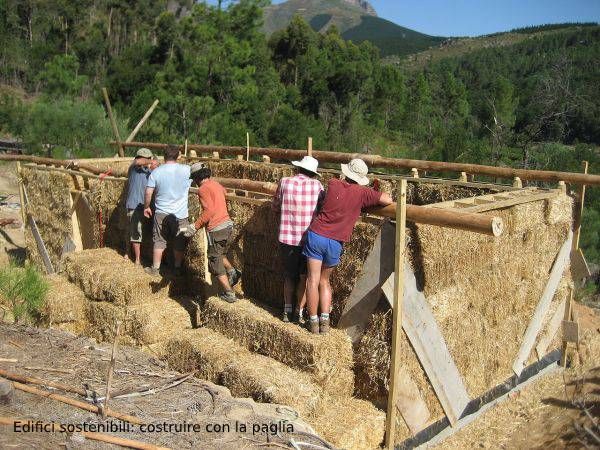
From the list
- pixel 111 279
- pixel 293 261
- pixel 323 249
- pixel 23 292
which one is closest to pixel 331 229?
pixel 323 249

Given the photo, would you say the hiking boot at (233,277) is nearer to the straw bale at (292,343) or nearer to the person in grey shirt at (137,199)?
the straw bale at (292,343)

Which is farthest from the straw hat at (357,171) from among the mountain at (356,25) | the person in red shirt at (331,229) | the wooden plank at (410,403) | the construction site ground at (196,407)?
the mountain at (356,25)

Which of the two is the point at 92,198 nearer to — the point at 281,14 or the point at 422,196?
the point at 422,196

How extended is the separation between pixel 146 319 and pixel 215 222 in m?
1.69

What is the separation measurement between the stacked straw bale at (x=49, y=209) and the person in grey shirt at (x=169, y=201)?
12.0ft

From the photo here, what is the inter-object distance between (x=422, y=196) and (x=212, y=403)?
5.02 m

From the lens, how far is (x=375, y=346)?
5777mm

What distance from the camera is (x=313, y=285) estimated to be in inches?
235

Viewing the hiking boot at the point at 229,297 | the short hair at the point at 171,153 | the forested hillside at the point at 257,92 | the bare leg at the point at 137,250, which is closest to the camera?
the hiking boot at the point at 229,297

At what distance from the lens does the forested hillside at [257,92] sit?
21.8 m

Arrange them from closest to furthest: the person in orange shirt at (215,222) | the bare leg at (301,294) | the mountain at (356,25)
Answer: the bare leg at (301,294), the person in orange shirt at (215,222), the mountain at (356,25)

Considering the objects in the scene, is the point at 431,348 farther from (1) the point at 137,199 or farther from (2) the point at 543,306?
(1) the point at 137,199

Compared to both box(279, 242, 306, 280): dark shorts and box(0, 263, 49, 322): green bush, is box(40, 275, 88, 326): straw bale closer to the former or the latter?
box(0, 263, 49, 322): green bush

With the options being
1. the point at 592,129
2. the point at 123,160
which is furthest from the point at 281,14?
the point at 123,160
